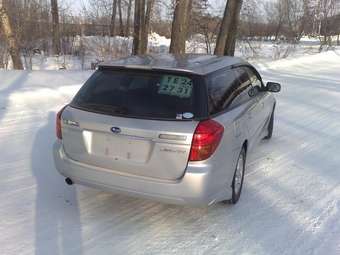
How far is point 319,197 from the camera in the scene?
4719 mm

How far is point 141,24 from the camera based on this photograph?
64.0 feet

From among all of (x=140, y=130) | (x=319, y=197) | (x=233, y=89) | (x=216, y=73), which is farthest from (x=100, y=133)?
(x=319, y=197)

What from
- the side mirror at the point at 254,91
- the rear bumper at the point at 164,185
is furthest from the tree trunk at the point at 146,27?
the rear bumper at the point at 164,185

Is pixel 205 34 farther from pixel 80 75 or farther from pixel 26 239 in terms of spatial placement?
pixel 26 239

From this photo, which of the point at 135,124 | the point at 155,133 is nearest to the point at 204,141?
the point at 155,133

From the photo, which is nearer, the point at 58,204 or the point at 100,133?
the point at 100,133

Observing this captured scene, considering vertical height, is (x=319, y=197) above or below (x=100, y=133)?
below

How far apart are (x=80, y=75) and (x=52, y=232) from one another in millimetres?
8460

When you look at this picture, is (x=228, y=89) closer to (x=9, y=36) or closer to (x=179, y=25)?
(x=179, y=25)

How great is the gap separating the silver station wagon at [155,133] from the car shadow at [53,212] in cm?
36

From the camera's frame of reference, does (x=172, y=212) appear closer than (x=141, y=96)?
No

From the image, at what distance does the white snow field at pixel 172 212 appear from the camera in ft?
11.7

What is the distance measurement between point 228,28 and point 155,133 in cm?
1370

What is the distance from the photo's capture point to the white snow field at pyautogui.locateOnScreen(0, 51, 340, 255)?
358cm
